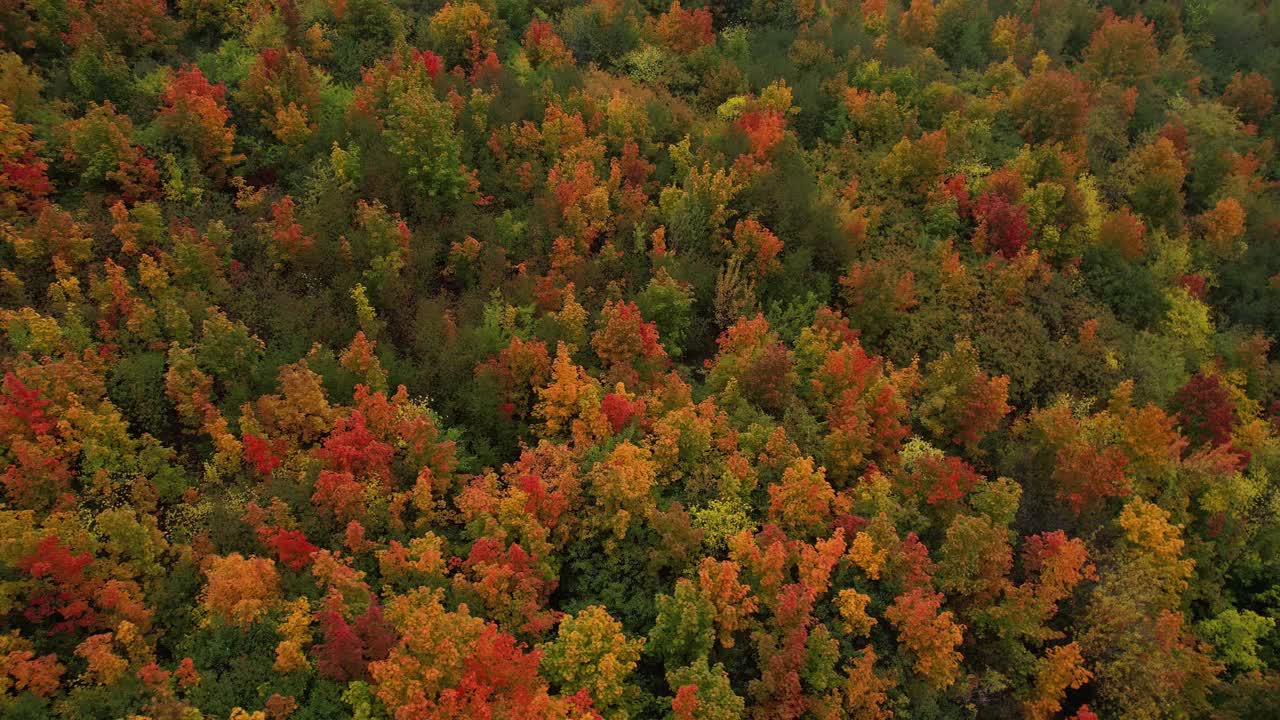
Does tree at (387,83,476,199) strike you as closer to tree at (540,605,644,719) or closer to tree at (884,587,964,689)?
tree at (540,605,644,719)

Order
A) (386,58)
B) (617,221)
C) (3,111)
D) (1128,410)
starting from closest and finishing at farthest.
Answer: (3,111)
(1128,410)
(617,221)
(386,58)

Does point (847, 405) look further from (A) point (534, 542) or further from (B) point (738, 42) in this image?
(B) point (738, 42)

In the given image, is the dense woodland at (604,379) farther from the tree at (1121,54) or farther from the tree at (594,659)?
the tree at (1121,54)

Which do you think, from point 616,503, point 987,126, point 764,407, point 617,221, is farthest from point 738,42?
point 616,503

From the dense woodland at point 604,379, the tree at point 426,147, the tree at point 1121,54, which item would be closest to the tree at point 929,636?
the dense woodland at point 604,379

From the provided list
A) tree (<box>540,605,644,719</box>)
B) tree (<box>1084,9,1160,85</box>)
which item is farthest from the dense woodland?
tree (<box>1084,9,1160,85</box>)

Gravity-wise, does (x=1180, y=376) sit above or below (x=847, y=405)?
below

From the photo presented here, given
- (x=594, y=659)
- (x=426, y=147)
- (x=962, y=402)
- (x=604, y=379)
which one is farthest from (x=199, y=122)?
(x=962, y=402)

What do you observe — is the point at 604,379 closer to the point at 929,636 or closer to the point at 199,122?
the point at 929,636
